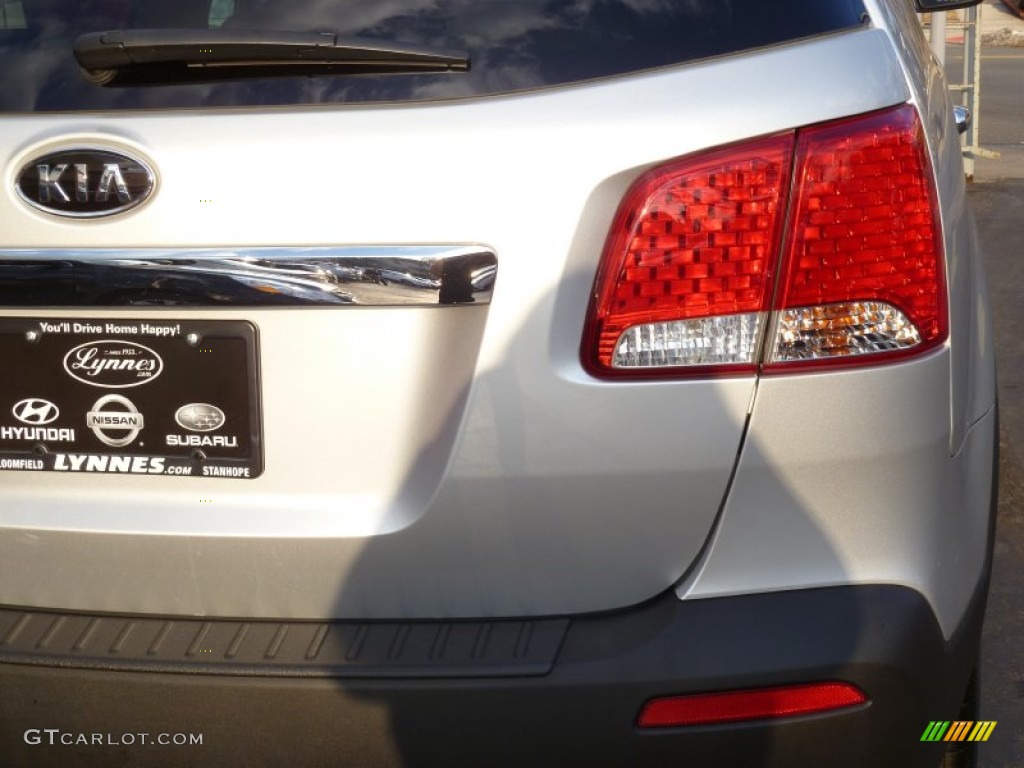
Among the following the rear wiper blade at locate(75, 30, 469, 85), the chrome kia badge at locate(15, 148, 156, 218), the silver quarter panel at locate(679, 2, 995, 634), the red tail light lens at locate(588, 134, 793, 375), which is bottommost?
the silver quarter panel at locate(679, 2, 995, 634)

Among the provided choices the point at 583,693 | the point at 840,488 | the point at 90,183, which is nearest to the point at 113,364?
the point at 90,183

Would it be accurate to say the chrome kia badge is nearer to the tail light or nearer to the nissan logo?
the nissan logo

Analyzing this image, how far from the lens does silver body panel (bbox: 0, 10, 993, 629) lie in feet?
5.68

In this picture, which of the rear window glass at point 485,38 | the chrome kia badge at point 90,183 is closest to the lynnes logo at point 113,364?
the chrome kia badge at point 90,183

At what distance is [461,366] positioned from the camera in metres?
1.77

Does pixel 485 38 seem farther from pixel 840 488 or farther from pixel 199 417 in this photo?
pixel 840 488

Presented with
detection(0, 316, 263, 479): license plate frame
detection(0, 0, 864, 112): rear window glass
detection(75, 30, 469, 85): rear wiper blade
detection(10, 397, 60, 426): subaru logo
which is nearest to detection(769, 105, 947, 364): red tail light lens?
detection(0, 0, 864, 112): rear window glass

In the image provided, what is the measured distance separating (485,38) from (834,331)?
1.95ft

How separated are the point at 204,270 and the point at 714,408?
68 cm

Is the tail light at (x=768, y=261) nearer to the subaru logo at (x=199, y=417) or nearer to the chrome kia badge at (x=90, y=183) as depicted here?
the subaru logo at (x=199, y=417)

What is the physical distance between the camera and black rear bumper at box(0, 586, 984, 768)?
5.90 ft

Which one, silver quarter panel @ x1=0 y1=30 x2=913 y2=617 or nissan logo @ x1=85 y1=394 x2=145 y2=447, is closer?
silver quarter panel @ x1=0 y1=30 x2=913 y2=617

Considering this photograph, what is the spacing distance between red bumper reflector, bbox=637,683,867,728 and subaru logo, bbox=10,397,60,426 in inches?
35.9

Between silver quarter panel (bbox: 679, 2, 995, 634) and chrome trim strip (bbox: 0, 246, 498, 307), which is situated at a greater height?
chrome trim strip (bbox: 0, 246, 498, 307)
